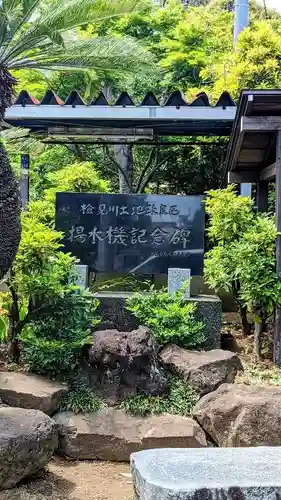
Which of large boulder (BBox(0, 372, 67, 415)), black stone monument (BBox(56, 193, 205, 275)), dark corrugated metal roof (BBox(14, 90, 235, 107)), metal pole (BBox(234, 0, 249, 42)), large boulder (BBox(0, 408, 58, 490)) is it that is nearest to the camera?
large boulder (BBox(0, 408, 58, 490))

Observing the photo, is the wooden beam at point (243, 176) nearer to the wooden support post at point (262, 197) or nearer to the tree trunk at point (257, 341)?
the wooden support post at point (262, 197)

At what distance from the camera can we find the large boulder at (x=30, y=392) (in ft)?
16.1

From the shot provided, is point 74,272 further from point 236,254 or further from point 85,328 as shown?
point 236,254

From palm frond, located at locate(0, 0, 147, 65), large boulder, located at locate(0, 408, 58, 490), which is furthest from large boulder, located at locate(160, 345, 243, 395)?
palm frond, located at locate(0, 0, 147, 65)

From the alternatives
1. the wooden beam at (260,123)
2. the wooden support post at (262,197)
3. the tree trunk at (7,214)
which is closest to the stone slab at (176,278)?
the wooden beam at (260,123)

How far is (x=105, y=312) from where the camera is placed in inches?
253

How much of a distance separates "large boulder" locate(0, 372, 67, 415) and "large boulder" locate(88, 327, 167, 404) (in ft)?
1.38

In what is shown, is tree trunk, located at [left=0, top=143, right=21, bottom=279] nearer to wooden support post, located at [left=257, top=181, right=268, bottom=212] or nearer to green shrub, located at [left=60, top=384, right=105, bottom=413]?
green shrub, located at [left=60, top=384, right=105, bottom=413]

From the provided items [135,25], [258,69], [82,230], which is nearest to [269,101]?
[82,230]

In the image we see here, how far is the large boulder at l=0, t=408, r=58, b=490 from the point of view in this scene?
386 cm

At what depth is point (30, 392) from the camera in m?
4.97

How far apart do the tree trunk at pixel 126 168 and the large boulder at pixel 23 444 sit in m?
7.89

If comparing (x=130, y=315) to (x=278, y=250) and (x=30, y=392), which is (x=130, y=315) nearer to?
(x=30, y=392)

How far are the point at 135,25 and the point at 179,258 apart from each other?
897 centimetres
